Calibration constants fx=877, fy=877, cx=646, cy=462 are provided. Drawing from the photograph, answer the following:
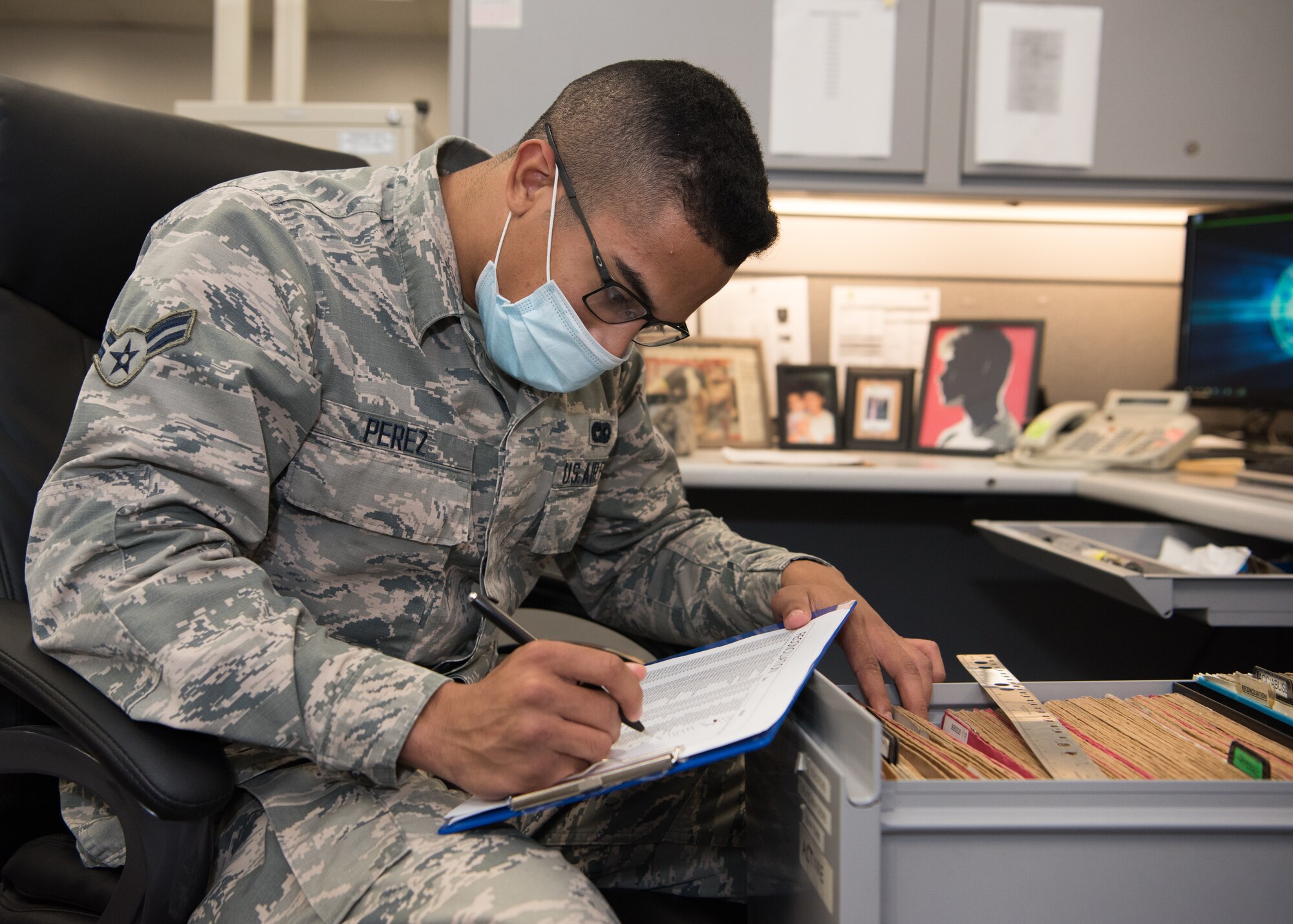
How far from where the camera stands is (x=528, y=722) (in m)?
0.51

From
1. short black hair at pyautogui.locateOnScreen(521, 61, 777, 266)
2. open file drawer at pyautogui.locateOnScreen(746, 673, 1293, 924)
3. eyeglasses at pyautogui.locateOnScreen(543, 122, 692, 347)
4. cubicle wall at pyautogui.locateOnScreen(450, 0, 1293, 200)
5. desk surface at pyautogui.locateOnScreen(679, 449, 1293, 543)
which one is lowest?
open file drawer at pyautogui.locateOnScreen(746, 673, 1293, 924)

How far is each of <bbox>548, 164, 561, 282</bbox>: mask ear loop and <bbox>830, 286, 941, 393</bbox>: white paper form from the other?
→ 3.38 ft

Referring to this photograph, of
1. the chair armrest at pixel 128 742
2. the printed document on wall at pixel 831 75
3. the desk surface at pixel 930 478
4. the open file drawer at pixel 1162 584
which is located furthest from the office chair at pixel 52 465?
the printed document on wall at pixel 831 75

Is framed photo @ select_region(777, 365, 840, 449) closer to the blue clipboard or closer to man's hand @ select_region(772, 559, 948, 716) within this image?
man's hand @ select_region(772, 559, 948, 716)

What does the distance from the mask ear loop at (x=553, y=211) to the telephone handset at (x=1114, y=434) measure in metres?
0.99

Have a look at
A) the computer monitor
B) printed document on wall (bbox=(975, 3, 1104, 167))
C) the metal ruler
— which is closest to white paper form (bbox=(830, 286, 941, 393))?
printed document on wall (bbox=(975, 3, 1104, 167))

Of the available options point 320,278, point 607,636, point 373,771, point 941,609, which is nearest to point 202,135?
point 320,278

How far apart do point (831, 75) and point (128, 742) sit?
137 centimetres

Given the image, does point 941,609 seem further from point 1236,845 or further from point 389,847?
point 389,847

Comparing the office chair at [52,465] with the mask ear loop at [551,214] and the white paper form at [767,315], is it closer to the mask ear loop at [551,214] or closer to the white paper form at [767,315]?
the mask ear loop at [551,214]

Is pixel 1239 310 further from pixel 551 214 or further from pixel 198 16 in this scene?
pixel 198 16

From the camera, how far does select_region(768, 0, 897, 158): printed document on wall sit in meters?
1.44

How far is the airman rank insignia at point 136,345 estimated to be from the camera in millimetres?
577

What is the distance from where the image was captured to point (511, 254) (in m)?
0.77
